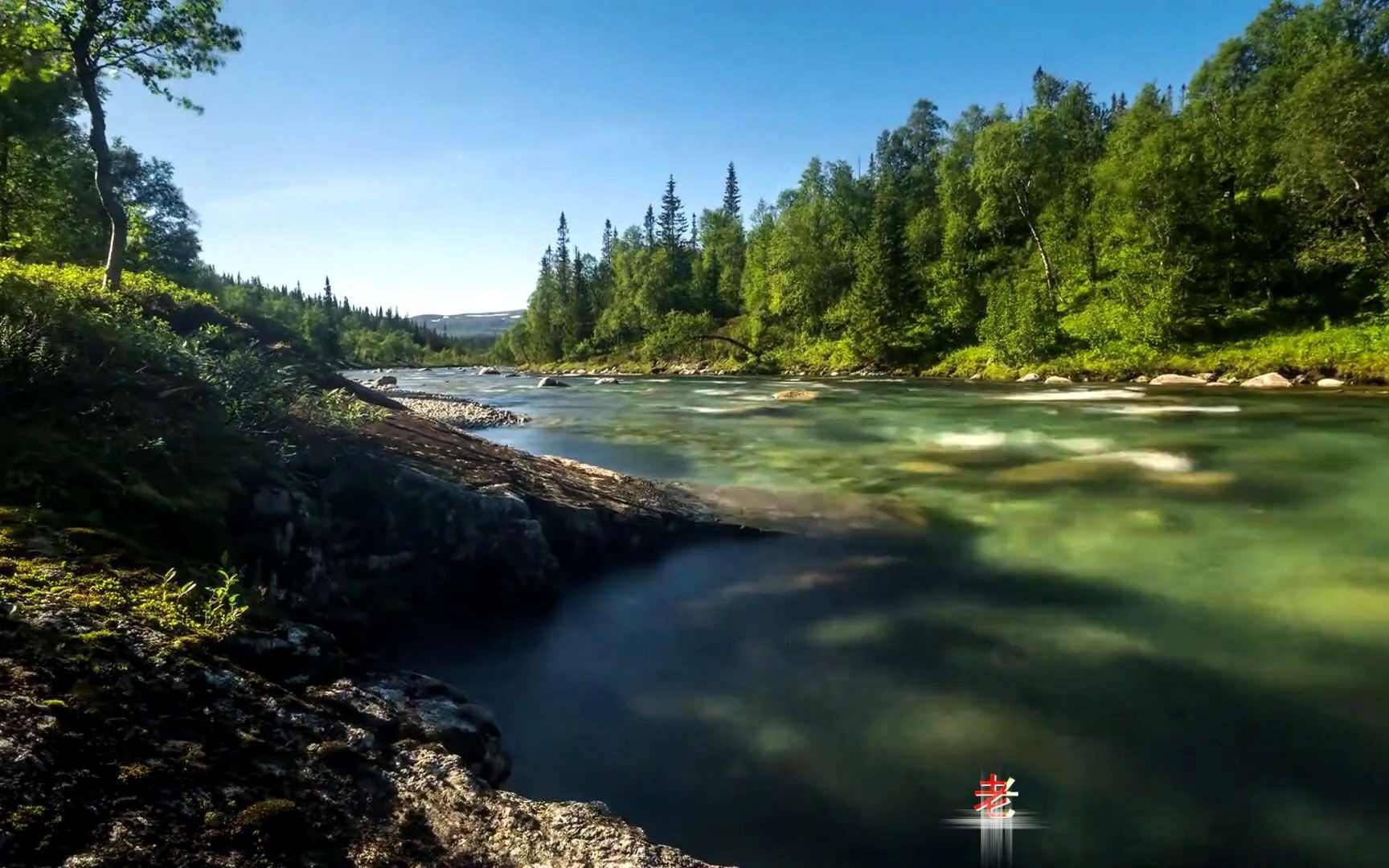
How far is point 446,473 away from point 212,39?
1018 centimetres

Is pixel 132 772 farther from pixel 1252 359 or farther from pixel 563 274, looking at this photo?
pixel 563 274

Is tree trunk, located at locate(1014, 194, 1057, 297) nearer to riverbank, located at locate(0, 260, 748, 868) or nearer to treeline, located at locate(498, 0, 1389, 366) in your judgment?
treeline, located at locate(498, 0, 1389, 366)

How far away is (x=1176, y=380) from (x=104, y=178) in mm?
51484

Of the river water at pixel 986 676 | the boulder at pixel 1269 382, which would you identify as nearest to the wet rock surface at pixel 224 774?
the river water at pixel 986 676

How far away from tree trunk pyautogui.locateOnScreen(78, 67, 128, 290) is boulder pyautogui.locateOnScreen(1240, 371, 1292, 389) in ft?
161

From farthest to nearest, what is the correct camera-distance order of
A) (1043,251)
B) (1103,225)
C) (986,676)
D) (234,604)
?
(1043,251) < (1103,225) < (986,676) < (234,604)

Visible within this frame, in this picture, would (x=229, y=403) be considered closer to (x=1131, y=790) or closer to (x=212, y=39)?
(x=212, y=39)

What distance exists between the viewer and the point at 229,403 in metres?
9.06

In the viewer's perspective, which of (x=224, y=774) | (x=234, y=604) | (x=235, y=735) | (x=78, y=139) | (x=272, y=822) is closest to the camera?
(x=272, y=822)

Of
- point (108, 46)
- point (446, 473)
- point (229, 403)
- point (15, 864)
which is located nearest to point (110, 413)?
point (229, 403)

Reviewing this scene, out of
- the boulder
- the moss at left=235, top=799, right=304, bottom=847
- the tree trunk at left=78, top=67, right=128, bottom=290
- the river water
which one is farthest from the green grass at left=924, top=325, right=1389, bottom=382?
the tree trunk at left=78, top=67, right=128, bottom=290

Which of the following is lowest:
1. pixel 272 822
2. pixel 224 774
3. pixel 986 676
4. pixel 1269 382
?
pixel 986 676

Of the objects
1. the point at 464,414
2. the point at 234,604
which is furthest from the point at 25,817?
the point at 464,414

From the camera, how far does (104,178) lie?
12438 millimetres
